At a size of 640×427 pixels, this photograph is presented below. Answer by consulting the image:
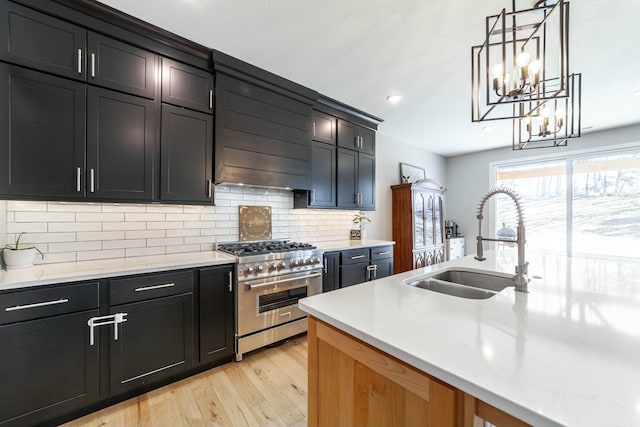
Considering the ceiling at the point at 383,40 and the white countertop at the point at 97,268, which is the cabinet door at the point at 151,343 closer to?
the white countertop at the point at 97,268

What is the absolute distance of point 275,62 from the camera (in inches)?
96.7

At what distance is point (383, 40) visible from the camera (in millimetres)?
2102

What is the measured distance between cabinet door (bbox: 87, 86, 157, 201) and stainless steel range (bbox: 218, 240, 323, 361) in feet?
3.22

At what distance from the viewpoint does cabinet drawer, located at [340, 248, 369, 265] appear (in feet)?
10.2

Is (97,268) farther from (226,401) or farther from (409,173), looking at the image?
(409,173)

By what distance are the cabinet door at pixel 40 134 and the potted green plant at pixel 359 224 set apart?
3.09 meters

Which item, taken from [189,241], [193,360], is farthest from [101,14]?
[193,360]

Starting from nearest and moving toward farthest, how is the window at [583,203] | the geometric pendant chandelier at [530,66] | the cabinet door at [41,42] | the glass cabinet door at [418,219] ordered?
the geometric pendant chandelier at [530,66]
the cabinet door at [41,42]
the window at [583,203]
the glass cabinet door at [418,219]

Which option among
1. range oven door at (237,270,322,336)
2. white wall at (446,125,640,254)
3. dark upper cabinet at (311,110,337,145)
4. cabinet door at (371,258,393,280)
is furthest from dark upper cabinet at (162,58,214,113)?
white wall at (446,125,640,254)

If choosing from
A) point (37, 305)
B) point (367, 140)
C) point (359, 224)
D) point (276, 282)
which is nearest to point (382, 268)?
point (359, 224)

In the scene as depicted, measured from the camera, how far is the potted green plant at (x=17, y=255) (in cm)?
171

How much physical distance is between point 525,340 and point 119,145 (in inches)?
99.4

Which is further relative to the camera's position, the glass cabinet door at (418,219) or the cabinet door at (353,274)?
the glass cabinet door at (418,219)

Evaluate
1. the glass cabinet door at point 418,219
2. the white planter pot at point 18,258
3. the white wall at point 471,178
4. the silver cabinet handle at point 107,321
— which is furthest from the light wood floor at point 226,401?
the white wall at point 471,178
